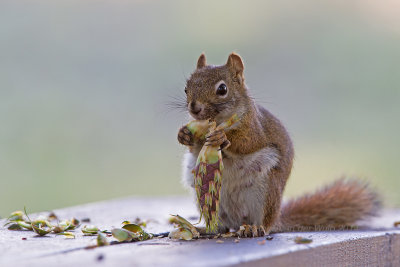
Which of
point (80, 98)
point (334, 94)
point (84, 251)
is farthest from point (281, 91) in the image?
point (84, 251)

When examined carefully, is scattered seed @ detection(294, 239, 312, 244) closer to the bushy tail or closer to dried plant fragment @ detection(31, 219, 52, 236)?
the bushy tail

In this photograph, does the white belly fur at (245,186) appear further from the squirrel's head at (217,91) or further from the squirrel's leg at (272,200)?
the squirrel's head at (217,91)

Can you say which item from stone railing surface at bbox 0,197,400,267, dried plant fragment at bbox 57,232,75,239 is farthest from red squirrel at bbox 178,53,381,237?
dried plant fragment at bbox 57,232,75,239

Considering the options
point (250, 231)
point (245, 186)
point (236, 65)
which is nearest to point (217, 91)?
point (236, 65)

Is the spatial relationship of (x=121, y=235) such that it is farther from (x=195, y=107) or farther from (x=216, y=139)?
(x=195, y=107)

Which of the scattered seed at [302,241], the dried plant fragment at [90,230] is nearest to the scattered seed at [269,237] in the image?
the scattered seed at [302,241]

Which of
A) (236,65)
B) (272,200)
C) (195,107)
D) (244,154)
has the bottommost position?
(272,200)
